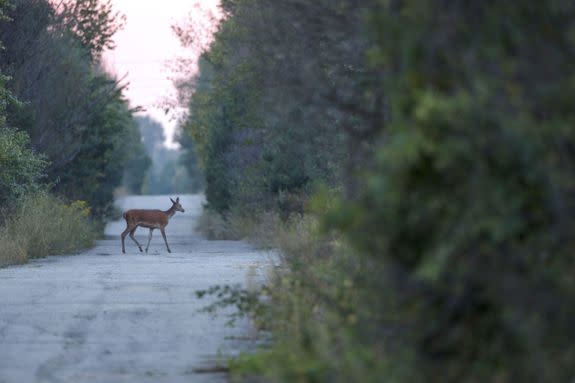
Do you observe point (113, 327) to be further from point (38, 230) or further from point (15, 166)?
point (38, 230)

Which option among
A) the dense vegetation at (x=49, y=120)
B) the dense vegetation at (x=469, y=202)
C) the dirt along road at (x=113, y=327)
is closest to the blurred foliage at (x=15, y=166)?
the dense vegetation at (x=49, y=120)

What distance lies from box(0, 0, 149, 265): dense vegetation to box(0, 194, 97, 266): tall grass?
3 centimetres

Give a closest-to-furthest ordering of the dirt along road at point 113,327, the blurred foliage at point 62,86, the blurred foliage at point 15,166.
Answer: the dirt along road at point 113,327 < the blurred foliage at point 15,166 < the blurred foliage at point 62,86

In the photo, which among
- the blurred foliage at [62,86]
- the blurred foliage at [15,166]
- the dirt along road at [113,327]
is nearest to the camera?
the dirt along road at [113,327]

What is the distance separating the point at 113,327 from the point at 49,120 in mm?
25639

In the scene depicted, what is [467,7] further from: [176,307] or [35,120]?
[35,120]

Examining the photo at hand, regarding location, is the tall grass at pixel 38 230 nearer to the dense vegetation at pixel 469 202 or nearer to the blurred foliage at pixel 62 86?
the blurred foliage at pixel 62 86

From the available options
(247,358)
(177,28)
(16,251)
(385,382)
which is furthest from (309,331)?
(177,28)

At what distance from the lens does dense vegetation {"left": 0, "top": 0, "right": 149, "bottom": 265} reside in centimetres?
3072

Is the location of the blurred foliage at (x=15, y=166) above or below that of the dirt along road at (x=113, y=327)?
above

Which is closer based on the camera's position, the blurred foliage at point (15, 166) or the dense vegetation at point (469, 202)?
the dense vegetation at point (469, 202)

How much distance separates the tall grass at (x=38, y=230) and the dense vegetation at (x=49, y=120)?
29mm

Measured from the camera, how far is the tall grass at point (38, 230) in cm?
2775

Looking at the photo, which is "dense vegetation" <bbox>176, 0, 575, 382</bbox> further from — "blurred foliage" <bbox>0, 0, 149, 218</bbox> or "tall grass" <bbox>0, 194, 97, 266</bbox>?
"blurred foliage" <bbox>0, 0, 149, 218</bbox>
